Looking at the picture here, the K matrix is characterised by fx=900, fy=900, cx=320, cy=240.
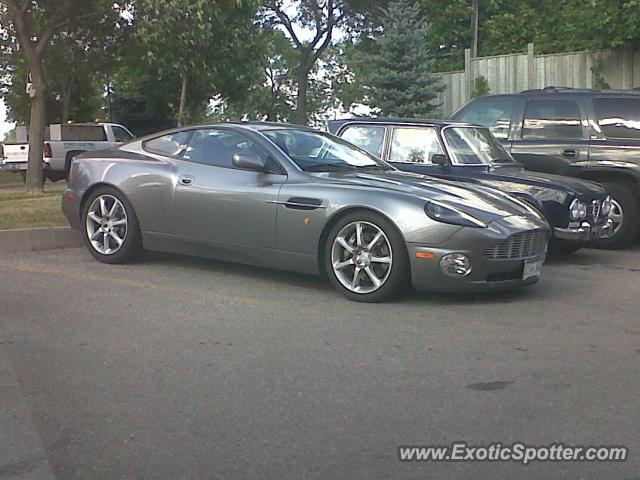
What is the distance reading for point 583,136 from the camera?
10.7 m

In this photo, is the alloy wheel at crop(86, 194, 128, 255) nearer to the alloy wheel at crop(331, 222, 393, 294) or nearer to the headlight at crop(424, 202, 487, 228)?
the alloy wheel at crop(331, 222, 393, 294)

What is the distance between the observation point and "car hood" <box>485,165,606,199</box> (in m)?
8.96

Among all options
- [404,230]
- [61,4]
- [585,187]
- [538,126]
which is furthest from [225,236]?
[61,4]

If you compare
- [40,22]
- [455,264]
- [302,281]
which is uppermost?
[40,22]

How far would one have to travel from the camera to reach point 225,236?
7852 millimetres

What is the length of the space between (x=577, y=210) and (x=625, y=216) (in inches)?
71.2

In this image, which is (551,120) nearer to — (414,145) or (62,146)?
(414,145)

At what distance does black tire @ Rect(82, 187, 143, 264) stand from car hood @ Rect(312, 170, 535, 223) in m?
1.96

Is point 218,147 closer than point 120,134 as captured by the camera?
Yes

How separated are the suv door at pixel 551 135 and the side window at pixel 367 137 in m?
2.02

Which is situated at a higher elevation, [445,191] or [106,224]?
[445,191]

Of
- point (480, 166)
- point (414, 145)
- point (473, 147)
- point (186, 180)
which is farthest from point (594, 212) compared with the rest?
point (186, 180)

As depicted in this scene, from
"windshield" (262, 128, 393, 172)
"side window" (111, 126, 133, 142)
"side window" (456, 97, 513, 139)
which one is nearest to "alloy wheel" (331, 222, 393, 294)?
"windshield" (262, 128, 393, 172)

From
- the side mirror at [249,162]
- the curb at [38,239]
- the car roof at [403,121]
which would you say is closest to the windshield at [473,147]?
the car roof at [403,121]
